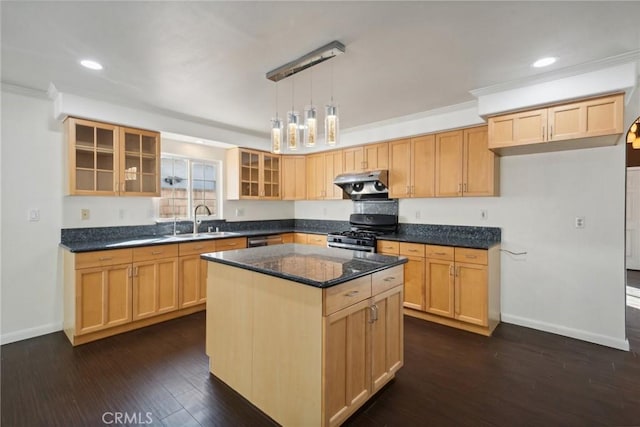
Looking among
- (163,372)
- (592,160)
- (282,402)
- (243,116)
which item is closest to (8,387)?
(163,372)

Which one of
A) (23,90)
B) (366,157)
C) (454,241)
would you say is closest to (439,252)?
(454,241)

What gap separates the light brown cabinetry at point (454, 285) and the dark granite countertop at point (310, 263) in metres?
1.35

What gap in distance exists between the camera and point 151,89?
293 centimetres

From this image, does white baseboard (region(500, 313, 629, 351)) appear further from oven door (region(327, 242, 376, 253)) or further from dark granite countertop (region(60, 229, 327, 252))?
dark granite countertop (region(60, 229, 327, 252))

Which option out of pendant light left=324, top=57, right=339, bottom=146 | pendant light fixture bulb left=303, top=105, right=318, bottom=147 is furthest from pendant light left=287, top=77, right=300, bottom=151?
pendant light left=324, top=57, right=339, bottom=146

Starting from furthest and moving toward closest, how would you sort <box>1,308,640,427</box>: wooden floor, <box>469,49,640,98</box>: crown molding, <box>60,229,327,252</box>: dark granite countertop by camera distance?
<box>60,229,327,252</box>: dark granite countertop, <box>469,49,640,98</box>: crown molding, <box>1,308,640,427</box>: wooden floor

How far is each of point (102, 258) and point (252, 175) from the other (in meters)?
2.43

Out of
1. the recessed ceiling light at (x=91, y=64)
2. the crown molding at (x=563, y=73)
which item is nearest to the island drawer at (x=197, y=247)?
the recessed ceiling light at (x=91, y=64)

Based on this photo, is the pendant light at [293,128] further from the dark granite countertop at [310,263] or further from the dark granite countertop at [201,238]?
the dark granite countertop at [201,238]

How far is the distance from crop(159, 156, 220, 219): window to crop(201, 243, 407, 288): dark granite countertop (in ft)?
7.26

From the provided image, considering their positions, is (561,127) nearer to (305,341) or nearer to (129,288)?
(305,341)

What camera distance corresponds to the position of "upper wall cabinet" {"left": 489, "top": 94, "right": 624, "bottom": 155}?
244cm

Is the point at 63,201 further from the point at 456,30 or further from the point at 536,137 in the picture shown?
the point at 536,137

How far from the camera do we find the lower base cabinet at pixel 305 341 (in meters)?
1.67
